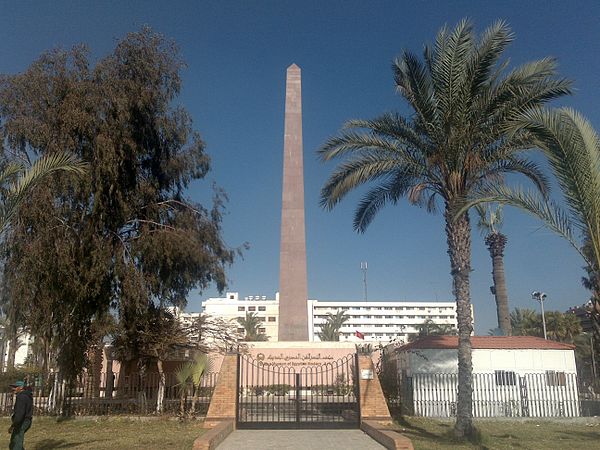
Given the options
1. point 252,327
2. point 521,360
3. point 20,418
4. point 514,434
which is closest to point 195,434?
point 20,418

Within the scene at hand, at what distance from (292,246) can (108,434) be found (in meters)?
18.3

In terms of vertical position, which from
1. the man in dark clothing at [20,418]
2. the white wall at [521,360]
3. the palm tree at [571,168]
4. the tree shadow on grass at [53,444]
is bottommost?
the tree shadow on grass at [53,444]

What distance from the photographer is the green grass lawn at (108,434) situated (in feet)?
43.2

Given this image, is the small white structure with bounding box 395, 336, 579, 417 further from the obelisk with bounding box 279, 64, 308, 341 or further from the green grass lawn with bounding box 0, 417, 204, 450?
the obelisk with bounding box 279, 64, 308, 341

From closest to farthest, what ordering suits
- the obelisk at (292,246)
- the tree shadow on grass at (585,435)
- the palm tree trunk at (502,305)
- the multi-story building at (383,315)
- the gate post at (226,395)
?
the tree shadow on grass at (585,435) → the gate post at (226,395) → the obelisk at (292,246) → the palm tree trunk at (502,305) → the multi-story building at (383,315)

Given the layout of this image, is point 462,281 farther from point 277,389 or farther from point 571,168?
point 277,389

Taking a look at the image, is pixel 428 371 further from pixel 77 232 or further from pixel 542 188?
pixel 77 232

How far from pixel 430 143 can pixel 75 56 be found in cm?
1187

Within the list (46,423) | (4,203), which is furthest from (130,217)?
(4,203)

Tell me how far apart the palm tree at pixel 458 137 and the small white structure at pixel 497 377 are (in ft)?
20.0

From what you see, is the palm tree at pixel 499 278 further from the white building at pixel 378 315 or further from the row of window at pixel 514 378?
the white building at pixel 378 315

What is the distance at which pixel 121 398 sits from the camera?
19.8 meters

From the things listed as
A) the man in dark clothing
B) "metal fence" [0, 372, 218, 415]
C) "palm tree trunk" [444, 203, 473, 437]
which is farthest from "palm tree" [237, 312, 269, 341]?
the man in dark clothing

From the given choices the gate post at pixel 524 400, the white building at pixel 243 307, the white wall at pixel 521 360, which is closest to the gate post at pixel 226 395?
the white wall at pixel 521 360
